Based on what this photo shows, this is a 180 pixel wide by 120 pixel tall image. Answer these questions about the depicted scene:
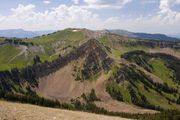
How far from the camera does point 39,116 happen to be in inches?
2041

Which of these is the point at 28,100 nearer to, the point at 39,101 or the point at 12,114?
the point at 39,101

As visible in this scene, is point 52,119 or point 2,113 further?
point 52,119

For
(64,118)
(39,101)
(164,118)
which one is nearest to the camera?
(64,118)

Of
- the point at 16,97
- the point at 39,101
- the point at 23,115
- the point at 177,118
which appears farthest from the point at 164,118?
the point at 23,115

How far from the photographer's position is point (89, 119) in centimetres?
5997

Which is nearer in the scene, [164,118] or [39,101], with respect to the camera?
[39,101]

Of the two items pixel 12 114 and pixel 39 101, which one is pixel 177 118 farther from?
pixel 12 114

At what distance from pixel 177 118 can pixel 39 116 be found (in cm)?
14004

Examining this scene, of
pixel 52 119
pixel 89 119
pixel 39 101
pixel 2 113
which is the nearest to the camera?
pixel 2 113

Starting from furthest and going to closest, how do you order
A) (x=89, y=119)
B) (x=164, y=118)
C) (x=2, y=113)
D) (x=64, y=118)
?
(x=164, y=118) < (x=89, y=119) < (x=64, y=118) < (x=2, y=113)

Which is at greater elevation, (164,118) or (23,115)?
(23,115)

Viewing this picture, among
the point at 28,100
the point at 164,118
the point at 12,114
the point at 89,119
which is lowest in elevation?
the point at 164,118

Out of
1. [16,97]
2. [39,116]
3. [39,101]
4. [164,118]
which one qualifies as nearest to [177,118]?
[164,118]

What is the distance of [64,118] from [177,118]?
135045 millimetres
